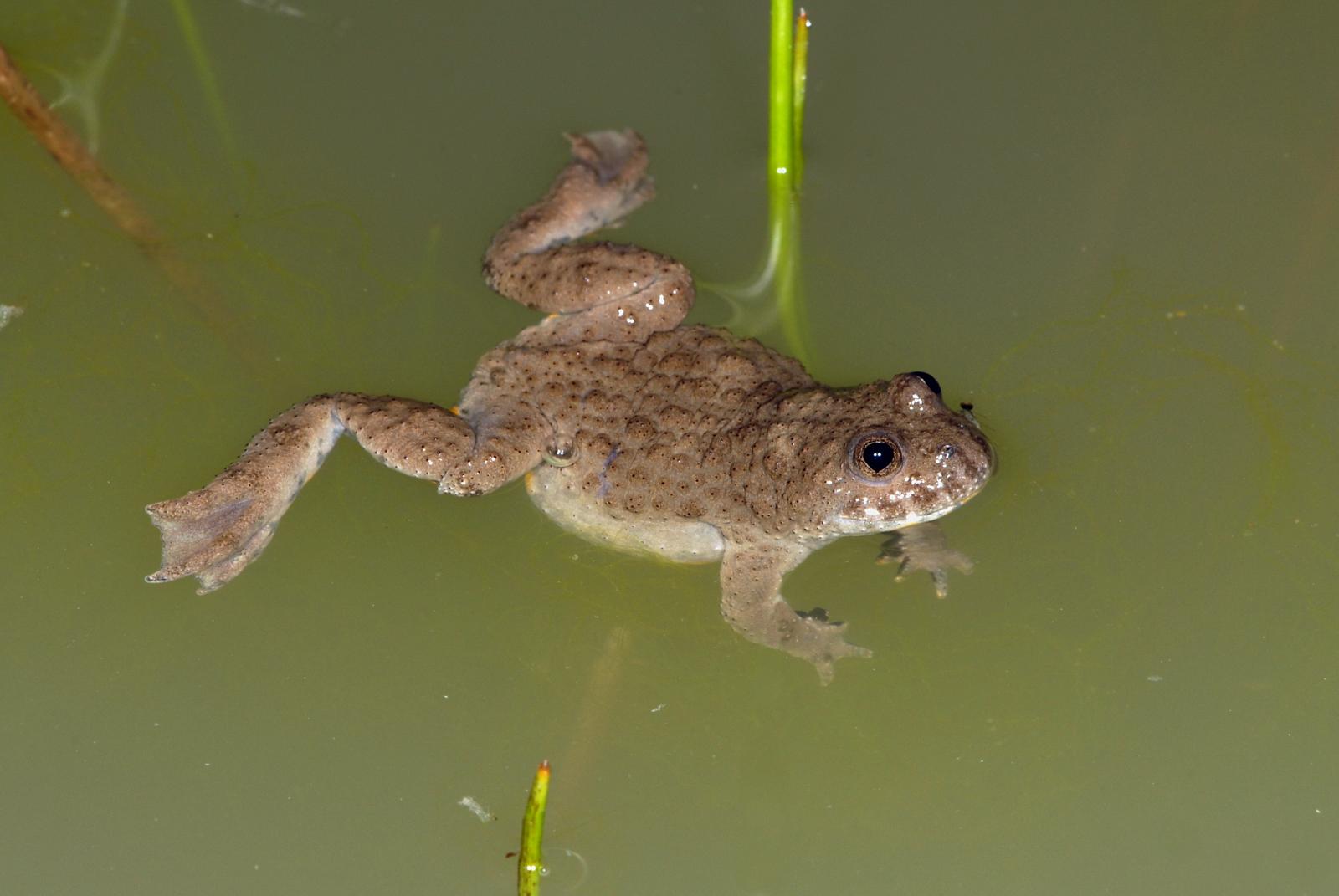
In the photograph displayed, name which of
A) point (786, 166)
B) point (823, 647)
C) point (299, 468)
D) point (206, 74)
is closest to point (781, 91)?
point (786, 166)

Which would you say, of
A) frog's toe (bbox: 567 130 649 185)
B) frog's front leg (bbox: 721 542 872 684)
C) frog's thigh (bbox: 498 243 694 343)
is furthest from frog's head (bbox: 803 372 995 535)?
frog's toe (bbox: 567 130 649 185)

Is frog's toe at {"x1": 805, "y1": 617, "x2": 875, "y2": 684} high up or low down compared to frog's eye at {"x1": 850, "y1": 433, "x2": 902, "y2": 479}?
down

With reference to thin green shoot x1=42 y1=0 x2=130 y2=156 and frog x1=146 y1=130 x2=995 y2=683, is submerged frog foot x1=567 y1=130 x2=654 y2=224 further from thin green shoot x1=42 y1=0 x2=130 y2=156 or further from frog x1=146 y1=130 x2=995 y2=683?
thin green shoot x1=42 y1=0 x2=130 y2=156

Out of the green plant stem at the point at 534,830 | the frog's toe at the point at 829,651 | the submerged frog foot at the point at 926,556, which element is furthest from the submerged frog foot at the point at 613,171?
the green plant stem at the point at 534,830

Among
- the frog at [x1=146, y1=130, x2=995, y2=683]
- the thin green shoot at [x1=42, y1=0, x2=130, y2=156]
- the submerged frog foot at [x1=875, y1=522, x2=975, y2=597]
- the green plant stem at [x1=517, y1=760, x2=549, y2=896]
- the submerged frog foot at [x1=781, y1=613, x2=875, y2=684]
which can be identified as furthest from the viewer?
the thin green shoot at [x1=42, y1=0, x2=130, y2=156]

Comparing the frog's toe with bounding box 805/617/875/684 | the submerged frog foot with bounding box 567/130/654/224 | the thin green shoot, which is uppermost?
the thin green shoot

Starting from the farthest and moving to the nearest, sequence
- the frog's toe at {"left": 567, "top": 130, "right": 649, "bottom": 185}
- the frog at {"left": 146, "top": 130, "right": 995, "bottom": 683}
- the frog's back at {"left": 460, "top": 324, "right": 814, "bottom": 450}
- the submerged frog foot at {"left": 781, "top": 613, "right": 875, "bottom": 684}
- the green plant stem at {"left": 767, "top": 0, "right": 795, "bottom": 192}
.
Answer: the frog's toe at {"left": 567, "top": 130, "right": 649, "bottom": 185}, the submerged frog foot at {"left": 781, "top": 613, "right": 875, "bottom": 684}, the frog's back at {"left": 460, "top": 324, "right": 814, "bottom": 450}, the green plant stem at {"left": 767, "top": 0, "right": 795, "bottom": 192}, the frog at {"left": 146, "top": 130, "right": 995, "bottom": 683}

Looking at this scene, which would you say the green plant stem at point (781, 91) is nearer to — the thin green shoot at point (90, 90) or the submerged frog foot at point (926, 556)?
the submerged frog foot at point (926, 556)

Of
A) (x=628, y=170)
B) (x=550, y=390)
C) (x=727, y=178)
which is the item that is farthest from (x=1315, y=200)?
(x=550, y=390)
